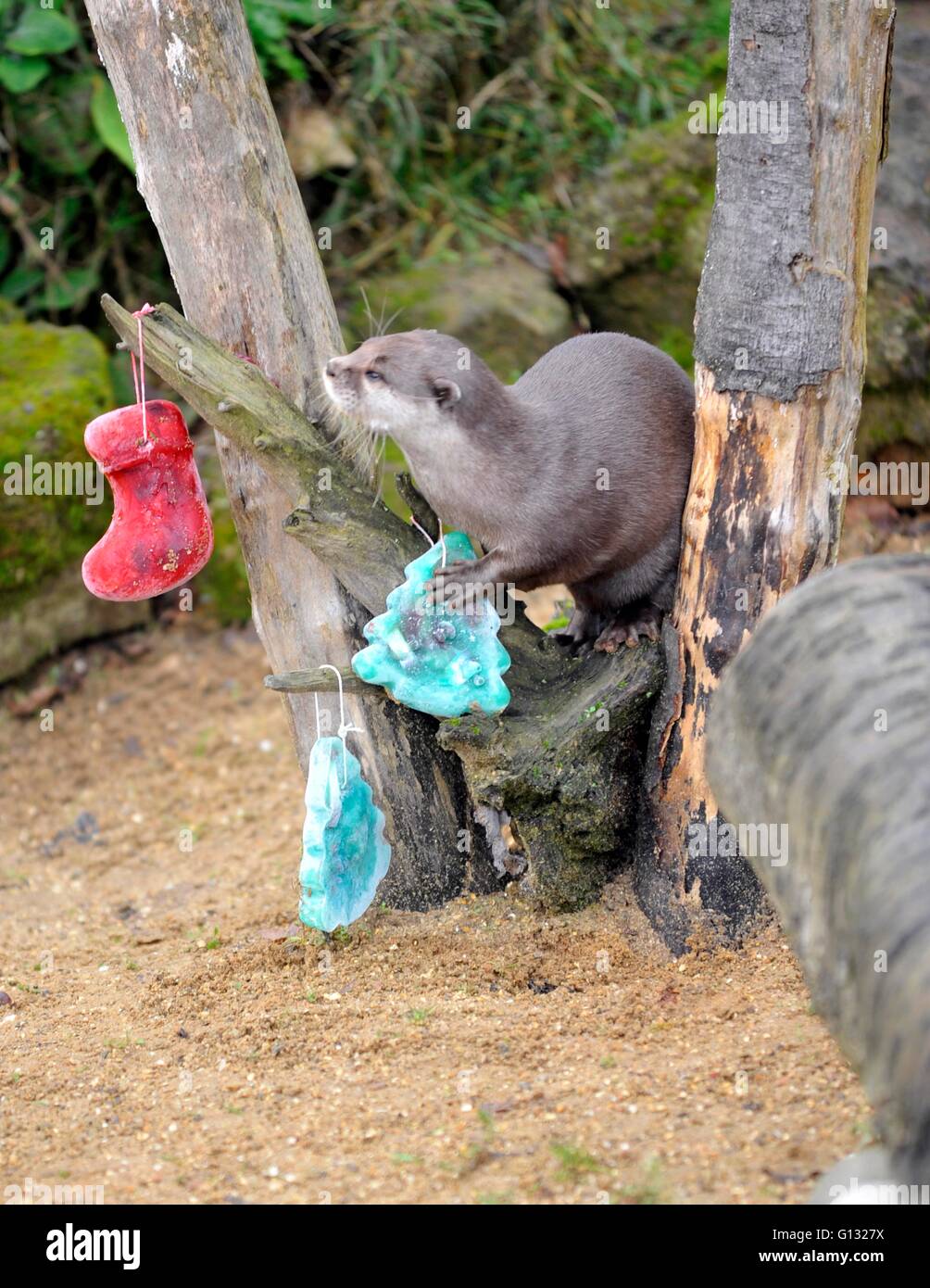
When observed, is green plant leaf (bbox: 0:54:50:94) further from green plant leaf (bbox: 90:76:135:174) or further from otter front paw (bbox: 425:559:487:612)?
Answer: otter front paw (bbox: 425:559:487:612)

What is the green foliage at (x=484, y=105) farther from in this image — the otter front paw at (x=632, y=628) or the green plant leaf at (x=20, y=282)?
the otter front paw at (x=632, y=628)

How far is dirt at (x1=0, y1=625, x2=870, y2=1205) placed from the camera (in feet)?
7.80

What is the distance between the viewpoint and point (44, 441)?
212 inches

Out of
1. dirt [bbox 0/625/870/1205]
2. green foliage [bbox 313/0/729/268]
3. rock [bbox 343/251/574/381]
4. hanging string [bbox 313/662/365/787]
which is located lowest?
dirt [bbox 0/625/870/1205]

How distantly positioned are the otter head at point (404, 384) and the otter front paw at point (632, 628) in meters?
0.64

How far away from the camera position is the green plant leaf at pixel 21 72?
5852 mm

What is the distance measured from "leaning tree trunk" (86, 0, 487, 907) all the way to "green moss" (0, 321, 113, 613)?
2.16 meters

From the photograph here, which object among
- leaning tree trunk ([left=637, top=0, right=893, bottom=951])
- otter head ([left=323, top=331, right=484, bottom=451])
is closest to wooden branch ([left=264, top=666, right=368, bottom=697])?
otter head ([left=323, top=331, right=484, bottom=451])

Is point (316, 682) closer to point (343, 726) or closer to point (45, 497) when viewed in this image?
point (343, 726)

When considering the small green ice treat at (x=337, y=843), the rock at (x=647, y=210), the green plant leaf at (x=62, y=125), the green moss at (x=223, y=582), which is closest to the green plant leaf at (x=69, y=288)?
the green plant leaf at (x=62, y=125)

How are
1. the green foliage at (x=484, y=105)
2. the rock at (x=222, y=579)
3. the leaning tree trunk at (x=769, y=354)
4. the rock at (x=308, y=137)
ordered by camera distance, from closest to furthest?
the leaning tree trunk at (x=769, y=354) → the rock at (x=222, y=579) → the rock at (x=308, y=137) → the green foliage at (x=484, y=105)

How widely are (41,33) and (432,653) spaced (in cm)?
413

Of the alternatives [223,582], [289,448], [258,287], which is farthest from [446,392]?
[223,582]

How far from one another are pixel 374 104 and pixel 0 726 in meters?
3.56
